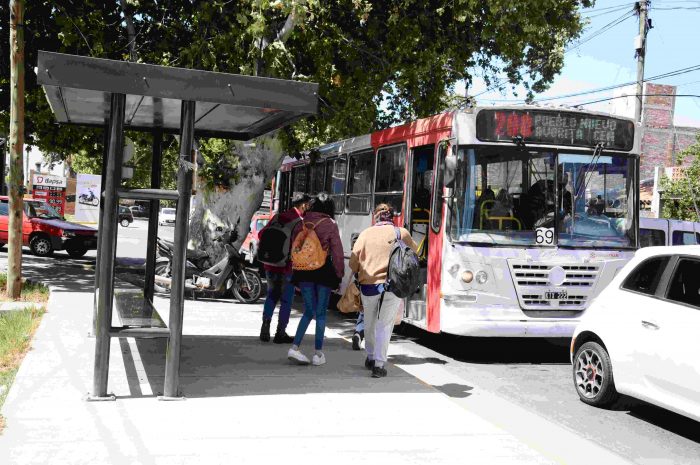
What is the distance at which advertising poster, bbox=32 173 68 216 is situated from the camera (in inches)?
1799

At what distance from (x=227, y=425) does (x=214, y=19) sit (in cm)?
1065

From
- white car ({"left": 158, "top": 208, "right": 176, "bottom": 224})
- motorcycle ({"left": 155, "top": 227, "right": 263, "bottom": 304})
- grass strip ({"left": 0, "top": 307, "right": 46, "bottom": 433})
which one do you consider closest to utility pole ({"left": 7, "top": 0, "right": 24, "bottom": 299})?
grass strip ({"left": 0, "top": 307, "right": 46, "bottom": 433})

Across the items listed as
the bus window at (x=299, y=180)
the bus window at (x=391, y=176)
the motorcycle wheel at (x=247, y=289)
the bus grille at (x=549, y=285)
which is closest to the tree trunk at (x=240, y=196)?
the bus window at (x=299, y=180)

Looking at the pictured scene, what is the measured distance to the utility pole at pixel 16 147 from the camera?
12.7m

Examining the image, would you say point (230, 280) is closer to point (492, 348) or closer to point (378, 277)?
point (492, 348)

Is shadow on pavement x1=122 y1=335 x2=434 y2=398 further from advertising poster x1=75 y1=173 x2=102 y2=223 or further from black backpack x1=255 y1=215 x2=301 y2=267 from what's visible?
advertising poster x1=75 y1=173 x2=102 y2=223

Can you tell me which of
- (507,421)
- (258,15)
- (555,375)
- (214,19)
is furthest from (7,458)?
(214,19)

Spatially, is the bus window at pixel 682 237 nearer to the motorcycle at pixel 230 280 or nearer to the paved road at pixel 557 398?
the paved road at pixel 557 398

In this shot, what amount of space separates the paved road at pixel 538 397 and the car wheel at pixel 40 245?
13109 mm

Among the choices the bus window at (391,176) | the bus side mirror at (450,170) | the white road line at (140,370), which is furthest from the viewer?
the bus window at (391,176)

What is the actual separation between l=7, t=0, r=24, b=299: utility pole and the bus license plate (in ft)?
25.9

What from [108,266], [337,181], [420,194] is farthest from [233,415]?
[337,181]

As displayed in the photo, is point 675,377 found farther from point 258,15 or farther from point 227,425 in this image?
point 258,15

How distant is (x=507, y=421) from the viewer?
6844mm
